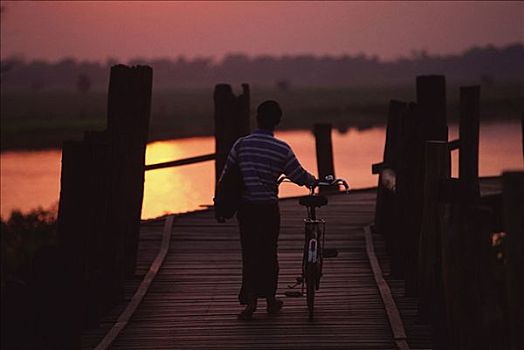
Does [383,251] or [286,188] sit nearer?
[383,251]

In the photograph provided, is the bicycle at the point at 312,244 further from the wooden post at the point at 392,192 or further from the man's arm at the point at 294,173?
the wooden post at the point at 392,192

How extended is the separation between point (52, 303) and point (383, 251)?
21.7 ft

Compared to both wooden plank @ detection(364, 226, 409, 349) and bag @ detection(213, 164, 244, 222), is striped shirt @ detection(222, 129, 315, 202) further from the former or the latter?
wooden plank @ detection(364, 226, 409, 349)

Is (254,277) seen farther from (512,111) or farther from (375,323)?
(512,111)

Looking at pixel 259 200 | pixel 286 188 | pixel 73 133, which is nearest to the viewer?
pixel 259 200

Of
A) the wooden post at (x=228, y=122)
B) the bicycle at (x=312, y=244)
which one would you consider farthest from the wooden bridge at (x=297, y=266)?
the wooden post at (x=228, y=122)

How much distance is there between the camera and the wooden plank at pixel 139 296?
345 inches

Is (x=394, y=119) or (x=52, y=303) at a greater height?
(x=394, y=119)

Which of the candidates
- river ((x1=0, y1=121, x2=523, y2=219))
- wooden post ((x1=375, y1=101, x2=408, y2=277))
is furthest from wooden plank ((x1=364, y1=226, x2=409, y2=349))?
river ((x1=0, y1=121, x2=523, y2=219))

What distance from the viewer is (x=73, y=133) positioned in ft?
198

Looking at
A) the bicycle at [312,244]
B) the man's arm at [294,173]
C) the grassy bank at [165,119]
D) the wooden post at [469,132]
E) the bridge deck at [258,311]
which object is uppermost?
the grassy bank at [165,119]

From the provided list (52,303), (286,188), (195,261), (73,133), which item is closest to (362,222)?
(195,261)

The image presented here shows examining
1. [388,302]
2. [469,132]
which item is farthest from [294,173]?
[469,132]

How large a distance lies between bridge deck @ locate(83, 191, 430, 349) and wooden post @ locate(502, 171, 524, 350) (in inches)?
121
